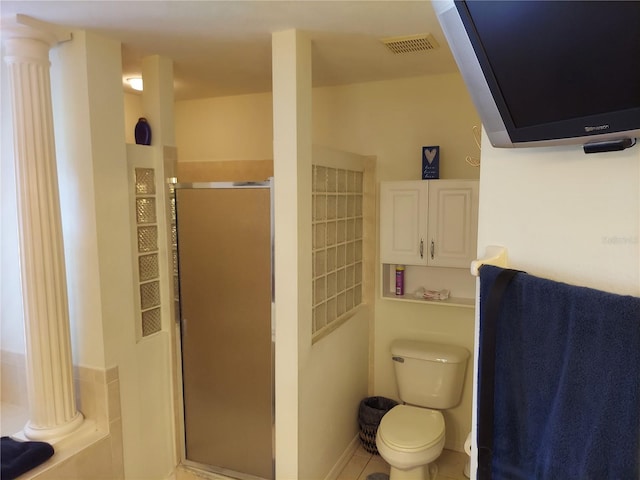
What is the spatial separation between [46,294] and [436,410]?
222 centimetres

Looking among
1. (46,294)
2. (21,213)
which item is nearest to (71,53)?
(21,213)

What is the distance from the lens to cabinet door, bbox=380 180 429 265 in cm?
269

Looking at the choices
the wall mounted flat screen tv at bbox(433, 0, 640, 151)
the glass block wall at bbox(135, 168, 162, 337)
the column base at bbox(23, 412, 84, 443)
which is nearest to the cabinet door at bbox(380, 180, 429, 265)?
the glass block wall at bbox(135, 168, 162, 337)

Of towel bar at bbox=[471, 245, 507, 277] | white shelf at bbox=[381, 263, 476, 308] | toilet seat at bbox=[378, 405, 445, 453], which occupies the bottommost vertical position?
toilet seat at bbox=[378, 405, 445, 453]

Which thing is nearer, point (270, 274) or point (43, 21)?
point (43, 21)

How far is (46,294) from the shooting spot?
194cm

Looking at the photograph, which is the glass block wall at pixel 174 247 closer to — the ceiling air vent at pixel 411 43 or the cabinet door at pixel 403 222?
the cabinet door at pixel 403 222

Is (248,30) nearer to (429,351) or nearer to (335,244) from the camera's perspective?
(335,244)

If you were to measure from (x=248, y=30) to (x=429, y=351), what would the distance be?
6.64 ft

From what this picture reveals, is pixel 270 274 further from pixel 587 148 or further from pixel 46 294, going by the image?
pixel 587 148

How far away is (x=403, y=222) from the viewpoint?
9.02ft

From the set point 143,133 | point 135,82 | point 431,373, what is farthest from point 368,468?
point 135,82

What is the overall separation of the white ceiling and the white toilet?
1.70 m

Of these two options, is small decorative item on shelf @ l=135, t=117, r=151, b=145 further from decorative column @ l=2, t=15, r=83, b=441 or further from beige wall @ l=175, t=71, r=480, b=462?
beige wall @ l=175, t=71, r=480, b=462
